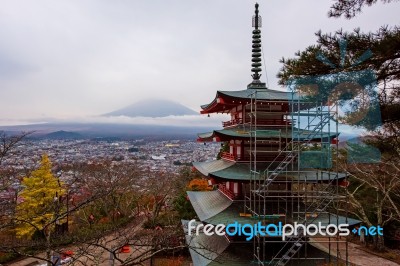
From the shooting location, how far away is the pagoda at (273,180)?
12148mm

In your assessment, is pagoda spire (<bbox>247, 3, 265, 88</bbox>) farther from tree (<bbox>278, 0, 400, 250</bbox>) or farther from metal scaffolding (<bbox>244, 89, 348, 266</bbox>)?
tree (<bbox>278, 0, 400, 250</bbox>)

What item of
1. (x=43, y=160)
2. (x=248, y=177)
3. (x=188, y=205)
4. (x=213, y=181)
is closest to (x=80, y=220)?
(x=43, y=160)

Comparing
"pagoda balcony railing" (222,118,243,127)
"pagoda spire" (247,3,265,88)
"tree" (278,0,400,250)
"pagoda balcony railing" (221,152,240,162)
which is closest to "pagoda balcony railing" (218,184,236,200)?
"pagoda balcony railing" (221,152,240,162)

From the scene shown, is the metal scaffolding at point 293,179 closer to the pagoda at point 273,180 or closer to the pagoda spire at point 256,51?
the pagoda at point 273,180

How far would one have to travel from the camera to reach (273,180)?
1253 centimetres

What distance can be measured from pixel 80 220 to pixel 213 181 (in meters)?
19.6

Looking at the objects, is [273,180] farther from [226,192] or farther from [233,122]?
[233,122]

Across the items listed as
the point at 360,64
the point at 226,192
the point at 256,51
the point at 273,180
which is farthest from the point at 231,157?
the point at 360,64

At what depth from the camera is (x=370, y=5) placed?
17.9 feet

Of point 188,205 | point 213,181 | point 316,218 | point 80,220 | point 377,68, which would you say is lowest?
point 80,220

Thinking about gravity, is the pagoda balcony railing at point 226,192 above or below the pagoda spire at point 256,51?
below

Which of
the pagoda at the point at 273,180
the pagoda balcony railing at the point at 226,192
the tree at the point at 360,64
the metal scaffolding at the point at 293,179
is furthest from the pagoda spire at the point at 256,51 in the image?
the tree at the point at 360,64

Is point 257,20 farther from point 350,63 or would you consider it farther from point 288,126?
point 350,63

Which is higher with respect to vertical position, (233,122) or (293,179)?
(233,122)
